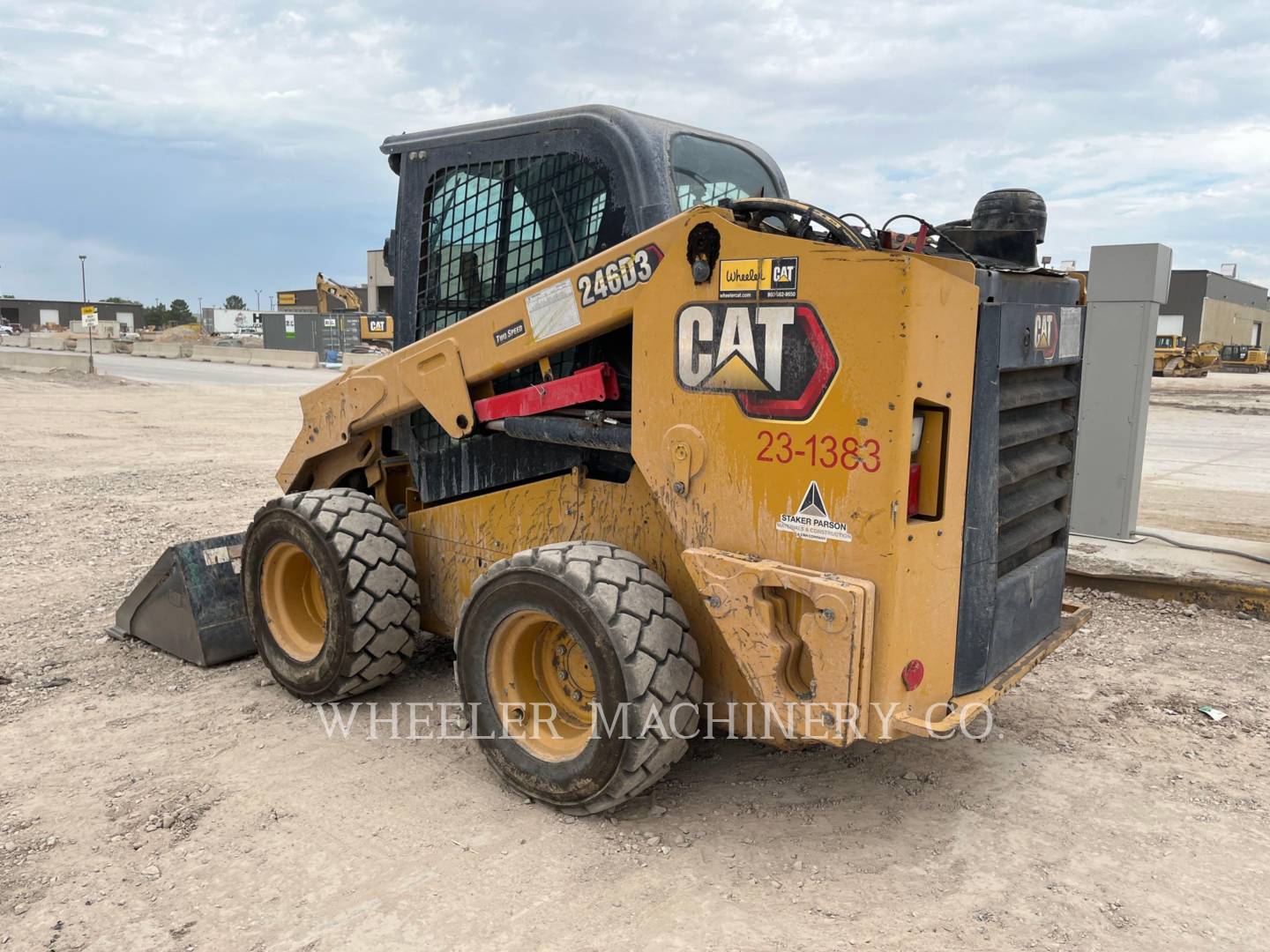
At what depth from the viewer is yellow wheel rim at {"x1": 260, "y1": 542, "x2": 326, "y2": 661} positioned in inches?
174

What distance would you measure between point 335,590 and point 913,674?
2362mm

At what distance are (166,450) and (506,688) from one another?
36.5 ft

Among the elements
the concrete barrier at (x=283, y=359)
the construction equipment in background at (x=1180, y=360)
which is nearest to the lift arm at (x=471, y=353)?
the construction equipment in background at (x=1180, y=360)

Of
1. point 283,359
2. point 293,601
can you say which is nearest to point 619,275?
point 293,601

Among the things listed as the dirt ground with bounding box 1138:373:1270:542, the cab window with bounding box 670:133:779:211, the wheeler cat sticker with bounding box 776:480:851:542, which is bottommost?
the dirt ground with bounding box 1138:373:1270:542

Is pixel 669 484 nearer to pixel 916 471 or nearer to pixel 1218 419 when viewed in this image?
pixel 916 471

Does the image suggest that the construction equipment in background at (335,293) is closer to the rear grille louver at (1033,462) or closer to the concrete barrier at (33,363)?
the concrete barrier at (33,363)

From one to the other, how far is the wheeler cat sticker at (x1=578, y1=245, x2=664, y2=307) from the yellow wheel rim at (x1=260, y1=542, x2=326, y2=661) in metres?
1.88

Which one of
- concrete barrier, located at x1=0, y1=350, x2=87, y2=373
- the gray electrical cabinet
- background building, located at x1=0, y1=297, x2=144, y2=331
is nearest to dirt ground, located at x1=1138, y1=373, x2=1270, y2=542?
the gray electrical cabinet

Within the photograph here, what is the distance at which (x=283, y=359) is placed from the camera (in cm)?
4084

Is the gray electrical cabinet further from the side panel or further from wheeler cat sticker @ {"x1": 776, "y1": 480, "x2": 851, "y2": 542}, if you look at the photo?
wheeler cat sticker @ {"x1": 776, "y1": 480, "x2": 851, "y2": 542}

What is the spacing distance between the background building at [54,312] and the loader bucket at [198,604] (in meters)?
98.1

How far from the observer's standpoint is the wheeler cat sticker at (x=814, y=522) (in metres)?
2.83

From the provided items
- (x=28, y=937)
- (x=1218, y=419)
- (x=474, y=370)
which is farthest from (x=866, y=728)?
(x=1218, y=419)
